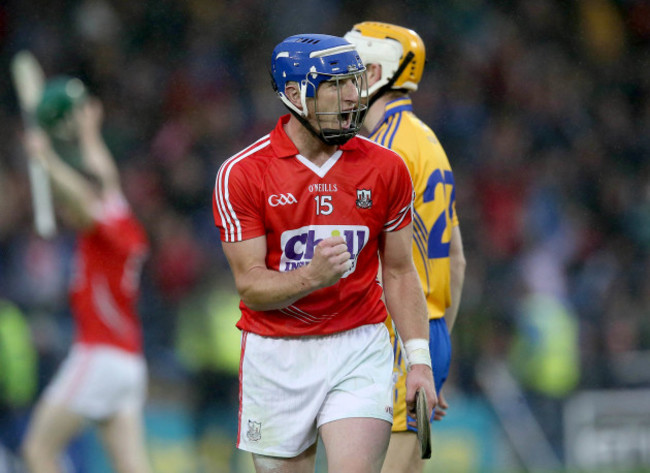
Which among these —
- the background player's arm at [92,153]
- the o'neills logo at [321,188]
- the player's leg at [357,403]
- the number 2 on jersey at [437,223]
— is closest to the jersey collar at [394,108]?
the number 2 on jersey at [437,223]

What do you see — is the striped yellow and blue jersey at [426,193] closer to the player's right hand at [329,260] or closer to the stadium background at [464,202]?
the player's right hand at [329,260]

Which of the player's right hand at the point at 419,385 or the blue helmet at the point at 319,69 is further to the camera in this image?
the player's right hand at the point at 419,385

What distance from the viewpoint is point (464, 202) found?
520 inches

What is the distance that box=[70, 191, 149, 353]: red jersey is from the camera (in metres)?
7.73

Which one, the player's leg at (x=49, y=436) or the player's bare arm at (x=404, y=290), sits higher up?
the player's bare arm at (x=404, y=290)

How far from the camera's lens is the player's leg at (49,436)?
24.1 feet

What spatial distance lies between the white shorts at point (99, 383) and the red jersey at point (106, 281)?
0.09 metres

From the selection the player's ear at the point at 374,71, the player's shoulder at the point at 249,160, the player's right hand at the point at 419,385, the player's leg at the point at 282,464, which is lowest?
the player's leg at the point at 282,464

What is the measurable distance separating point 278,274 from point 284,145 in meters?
0.55

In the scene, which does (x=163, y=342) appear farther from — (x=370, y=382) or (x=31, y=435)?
(x=370, y=382)

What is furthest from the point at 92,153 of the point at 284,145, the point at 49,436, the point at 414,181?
the point at 284,145

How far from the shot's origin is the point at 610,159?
14.5m

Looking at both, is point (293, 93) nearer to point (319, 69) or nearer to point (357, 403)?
point (319, 69)

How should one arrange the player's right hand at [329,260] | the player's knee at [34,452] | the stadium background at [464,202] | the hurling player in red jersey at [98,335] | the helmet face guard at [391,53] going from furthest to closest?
the stadium background at [464,202], the hurling player in red jersey at [98,335], the player's knee at [34,452], the helmet face guard at [391,53], the player's right hand at [329,260]
